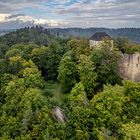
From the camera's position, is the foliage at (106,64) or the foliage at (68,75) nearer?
the foliage at (106,64)

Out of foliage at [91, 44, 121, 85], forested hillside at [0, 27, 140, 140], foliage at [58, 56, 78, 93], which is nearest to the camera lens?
forested hillside at [0, 27, 140, 140]

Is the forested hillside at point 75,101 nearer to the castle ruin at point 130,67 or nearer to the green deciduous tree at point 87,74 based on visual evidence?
the green deciduous tree at point 87,74

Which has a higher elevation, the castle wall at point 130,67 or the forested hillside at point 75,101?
the castle wall at point 130,67

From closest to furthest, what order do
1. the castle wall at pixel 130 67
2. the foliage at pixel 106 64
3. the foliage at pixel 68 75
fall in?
the castle wall at pixel 130 67 < the foliage at pixel 106 64 < the foliage at pixel 68 75

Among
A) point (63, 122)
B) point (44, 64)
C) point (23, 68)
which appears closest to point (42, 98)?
point (63, 122)

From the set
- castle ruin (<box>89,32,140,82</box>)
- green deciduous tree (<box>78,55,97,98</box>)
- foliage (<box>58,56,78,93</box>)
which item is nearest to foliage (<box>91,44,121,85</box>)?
Result: castle ruin (<box>89,32,140,82</box>)

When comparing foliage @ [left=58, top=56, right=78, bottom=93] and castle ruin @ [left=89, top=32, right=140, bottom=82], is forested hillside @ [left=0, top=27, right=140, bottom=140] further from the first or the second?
castle ruin @ [left=89, top=32, right=140, bottom=82]

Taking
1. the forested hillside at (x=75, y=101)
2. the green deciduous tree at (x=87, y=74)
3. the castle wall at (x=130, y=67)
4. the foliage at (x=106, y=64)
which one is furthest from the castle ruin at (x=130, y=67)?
the green deciduous tree at (x=87, y=74)
